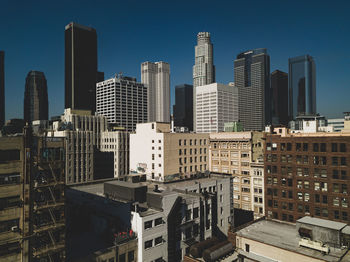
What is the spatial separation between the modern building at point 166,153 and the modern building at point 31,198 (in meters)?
53.2

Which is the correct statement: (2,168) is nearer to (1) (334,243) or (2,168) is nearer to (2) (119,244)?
(2) (119,244)

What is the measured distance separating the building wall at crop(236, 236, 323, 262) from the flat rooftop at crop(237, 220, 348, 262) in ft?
1.80

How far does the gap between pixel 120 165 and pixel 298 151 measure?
11094cm

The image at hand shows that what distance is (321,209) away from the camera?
213ft

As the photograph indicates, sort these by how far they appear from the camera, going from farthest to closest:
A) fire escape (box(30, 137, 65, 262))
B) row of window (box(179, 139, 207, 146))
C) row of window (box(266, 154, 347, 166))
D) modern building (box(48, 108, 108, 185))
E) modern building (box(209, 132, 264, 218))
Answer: modern building (box(48, 108, 108, 185))
modern building (box(209, 132, 264, 218))
row of window (box(179, 139, 207, 146))
row of window (box(266, 154, 347, 166))
fire escape (box(30, 137, 65, 262))

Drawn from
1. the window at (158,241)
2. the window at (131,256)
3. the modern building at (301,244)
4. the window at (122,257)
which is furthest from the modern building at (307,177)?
the window at (122,257)

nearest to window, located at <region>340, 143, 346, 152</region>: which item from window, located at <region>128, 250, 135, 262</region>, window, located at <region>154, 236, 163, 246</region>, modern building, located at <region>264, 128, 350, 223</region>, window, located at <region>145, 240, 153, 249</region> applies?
modern building, located at <region>264, 128, 350, 223</region>

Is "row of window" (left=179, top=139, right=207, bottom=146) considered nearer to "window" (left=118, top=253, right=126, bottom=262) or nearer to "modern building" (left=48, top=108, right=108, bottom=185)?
"window" (left=118, top=253, right=126, bottom=262)

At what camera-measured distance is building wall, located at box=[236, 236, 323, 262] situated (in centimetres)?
4430

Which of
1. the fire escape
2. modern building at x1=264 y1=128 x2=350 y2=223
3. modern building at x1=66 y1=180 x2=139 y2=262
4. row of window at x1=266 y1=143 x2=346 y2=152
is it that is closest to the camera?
the fire escape

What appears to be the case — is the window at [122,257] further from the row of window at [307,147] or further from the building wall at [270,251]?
the row of window at [307,147]

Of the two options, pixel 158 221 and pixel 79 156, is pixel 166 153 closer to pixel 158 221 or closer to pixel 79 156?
pixel 158 221

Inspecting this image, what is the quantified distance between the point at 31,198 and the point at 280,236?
45503 mm

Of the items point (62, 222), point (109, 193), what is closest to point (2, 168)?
point (62, 222)
